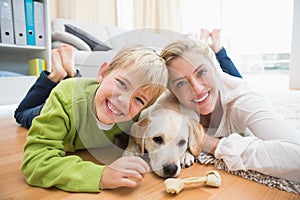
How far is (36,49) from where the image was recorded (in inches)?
68.9

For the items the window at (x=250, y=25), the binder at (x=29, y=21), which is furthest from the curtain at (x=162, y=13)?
the binder at (x=29, y=21)

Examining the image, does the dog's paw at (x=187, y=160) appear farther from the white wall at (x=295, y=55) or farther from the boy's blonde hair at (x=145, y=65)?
the white wall at (x=295, y=55)

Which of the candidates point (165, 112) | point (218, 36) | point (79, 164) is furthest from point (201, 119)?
point (218, 36)

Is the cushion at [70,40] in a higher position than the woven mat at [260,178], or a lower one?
higher

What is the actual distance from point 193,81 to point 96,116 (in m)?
0.28

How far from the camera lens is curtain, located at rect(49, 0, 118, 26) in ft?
7.83

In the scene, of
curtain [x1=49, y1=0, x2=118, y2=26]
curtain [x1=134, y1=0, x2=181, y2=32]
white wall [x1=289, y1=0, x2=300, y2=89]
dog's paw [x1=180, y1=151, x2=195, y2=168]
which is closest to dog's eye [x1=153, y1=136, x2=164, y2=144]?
dog's paw [x1=180, y1=151, x2=195, y2=168]

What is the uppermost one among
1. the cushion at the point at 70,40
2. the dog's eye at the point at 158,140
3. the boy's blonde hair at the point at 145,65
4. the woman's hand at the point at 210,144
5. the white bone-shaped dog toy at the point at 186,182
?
the cushion at the point at 70,40

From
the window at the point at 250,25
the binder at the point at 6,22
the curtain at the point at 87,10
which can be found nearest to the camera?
the binder at the point at 6,22

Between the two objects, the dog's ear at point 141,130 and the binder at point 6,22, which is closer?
the dog's ear at point 141,130

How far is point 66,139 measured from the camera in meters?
0.67

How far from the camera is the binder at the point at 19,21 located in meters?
1.59

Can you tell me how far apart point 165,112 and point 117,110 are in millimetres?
142

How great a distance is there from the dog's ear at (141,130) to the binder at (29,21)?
56.5 inches
